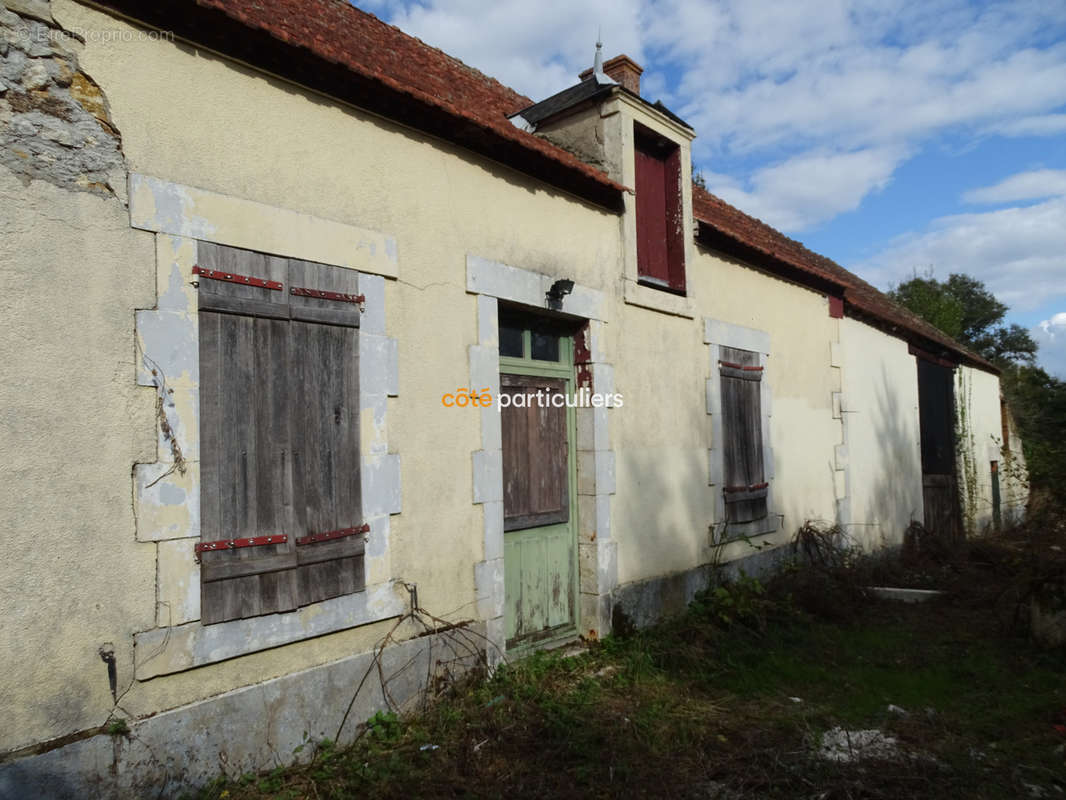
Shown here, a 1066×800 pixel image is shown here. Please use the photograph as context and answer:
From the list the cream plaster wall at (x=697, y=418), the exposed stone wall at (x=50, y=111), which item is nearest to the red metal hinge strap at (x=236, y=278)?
the exposed stone wall at (x=50, y=111)

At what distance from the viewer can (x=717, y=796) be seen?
3479 millimetres

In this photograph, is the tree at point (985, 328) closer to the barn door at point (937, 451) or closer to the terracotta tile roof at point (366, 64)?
the barn door at point (937, 451)

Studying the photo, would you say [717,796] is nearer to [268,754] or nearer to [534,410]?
[268,754]

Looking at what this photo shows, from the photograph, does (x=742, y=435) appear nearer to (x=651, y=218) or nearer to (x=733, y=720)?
(x=651, y=218)

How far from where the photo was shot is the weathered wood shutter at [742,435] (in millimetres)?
7406

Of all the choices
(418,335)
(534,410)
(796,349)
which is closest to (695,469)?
(534,410)

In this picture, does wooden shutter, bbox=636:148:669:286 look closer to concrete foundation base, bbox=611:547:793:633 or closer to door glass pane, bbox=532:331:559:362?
door glass pane, bbox=532:331:559:362

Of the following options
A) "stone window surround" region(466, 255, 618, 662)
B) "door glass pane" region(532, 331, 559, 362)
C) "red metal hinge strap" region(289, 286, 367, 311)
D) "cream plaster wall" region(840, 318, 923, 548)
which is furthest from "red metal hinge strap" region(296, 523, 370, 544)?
"cream plaster wall" region(840, 318, 923, 548)

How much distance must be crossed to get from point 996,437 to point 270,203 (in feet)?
50.4

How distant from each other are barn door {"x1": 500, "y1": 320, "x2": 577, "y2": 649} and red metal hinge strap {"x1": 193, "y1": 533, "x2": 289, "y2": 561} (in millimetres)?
1860

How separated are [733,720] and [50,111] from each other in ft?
15.6

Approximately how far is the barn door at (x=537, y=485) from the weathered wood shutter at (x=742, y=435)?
222 centimetres

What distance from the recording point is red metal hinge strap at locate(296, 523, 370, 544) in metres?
3.86

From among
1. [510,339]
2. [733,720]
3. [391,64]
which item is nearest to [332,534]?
[510,339]
